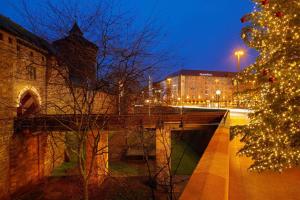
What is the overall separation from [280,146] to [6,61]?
14485 millimetres

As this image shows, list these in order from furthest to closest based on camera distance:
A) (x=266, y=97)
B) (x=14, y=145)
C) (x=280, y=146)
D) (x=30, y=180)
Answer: (x=30, y=180) → (x=14, y=145) → (x=266, y=97) → (x=280, y=146)

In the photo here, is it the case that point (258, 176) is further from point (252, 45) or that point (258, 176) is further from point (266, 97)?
point (252, 45)

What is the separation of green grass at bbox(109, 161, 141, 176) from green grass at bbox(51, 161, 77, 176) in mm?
3243

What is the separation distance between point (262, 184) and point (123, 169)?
1762 centimetres

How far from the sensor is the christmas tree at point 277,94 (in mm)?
5957

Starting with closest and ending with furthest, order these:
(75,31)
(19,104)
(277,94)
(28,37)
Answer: (277,94) < (75,31) < (19,104) < (28,37)

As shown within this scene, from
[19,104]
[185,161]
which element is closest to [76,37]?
[19,104]

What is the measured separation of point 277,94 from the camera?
627 cm

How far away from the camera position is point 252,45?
7348mm

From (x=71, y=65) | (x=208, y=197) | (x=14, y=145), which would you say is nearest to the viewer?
(x=208, y=197)

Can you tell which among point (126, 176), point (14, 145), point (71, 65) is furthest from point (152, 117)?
point (71, 65)

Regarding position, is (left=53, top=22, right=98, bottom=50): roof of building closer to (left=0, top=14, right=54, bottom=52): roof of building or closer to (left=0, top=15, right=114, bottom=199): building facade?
(left=0, top=15, right=114, bottom=199): building facade

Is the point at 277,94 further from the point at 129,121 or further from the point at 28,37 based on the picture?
the point at 28,37

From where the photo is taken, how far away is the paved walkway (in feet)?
17.0
